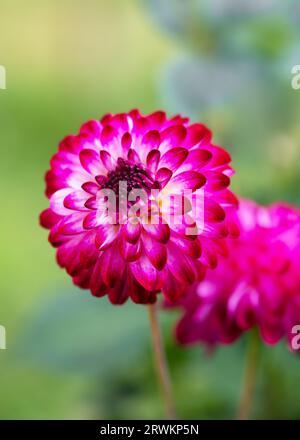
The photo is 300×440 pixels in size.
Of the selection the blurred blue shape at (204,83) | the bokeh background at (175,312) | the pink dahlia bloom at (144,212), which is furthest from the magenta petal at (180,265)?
the blurred blue shape at (204,83)

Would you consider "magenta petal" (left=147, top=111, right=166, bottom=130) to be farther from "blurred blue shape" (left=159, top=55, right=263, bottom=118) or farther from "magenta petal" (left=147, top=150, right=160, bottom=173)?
"blurred blue shape" (left=159, top=55, right=263, bottom=118)

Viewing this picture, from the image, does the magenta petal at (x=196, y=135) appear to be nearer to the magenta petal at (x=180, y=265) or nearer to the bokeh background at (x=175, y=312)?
the magenta petal at (x=180, y=265)

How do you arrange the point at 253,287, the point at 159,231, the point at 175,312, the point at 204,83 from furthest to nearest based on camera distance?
the point at 204,83 → the point at 175,312 → the point at 253,287 → the point at 159,231

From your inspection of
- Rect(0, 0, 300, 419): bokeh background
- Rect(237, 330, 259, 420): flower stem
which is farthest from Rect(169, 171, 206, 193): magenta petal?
Rect(0, 0, 300, 419): bokeh background

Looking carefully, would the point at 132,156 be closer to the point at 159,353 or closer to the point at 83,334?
the point at 159,353

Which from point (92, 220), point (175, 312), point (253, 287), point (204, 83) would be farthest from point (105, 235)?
point (204, 83)

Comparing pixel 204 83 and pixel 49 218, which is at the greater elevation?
pixel 204 83
